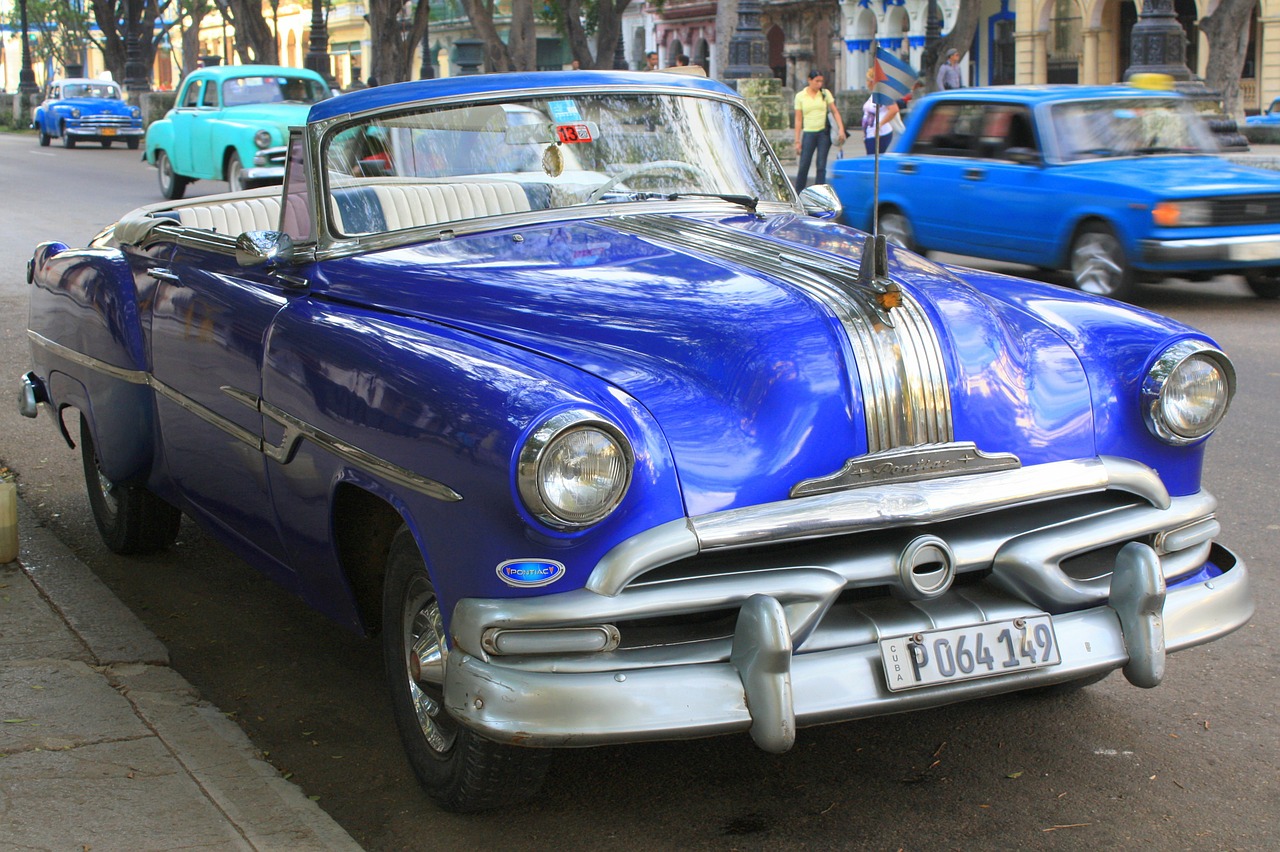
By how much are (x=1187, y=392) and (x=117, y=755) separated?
8.56 ft

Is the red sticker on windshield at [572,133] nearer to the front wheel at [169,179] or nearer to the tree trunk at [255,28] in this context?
the front wheel at [169,179]

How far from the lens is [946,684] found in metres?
2.95

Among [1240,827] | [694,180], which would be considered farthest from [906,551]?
[694,180]

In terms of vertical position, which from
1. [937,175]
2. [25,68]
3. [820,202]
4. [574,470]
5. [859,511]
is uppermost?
[25,68]

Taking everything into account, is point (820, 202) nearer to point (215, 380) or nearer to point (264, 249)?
point (264, 249)

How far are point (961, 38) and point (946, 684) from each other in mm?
23196

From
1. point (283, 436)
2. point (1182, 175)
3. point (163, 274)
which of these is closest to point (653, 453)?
point (283, 436)

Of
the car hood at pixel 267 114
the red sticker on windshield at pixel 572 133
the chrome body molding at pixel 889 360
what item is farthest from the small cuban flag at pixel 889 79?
the car hood at pixel 267 114

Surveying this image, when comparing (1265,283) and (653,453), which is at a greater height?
(653,453)

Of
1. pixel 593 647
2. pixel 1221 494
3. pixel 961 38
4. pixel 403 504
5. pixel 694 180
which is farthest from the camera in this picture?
pixel 961 38

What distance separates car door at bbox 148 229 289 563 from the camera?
13.1 ft

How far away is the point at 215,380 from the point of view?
421 cm

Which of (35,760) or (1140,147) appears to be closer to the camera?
(35,760)

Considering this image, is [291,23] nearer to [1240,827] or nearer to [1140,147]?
[1140,147]
